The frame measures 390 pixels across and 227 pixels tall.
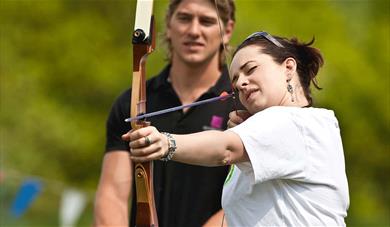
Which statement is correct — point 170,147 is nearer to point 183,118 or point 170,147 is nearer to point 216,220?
point 216,220

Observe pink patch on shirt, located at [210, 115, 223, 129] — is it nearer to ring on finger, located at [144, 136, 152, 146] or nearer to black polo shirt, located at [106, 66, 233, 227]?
black polo shirt, located at [106, 66, 233, 227]

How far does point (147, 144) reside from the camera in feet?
9.55

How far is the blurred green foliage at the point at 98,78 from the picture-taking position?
2625 centimetres

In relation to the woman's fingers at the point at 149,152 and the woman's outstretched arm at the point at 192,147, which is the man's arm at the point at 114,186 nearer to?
the woman's outstretched arm at the point at 192,147

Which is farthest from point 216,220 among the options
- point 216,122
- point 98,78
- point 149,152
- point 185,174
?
point 98,78

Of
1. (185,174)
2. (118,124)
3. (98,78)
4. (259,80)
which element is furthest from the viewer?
(98,78)

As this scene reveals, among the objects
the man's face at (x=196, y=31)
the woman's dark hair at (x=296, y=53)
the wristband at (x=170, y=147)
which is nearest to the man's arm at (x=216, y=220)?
the man's face at (x=196, y=31)

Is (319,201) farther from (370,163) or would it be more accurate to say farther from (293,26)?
(370,163)

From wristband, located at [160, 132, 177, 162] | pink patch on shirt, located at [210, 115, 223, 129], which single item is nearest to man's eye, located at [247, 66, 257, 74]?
wristband, located at [160, 132, 177, 162]

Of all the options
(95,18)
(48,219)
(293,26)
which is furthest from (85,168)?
(48,219)

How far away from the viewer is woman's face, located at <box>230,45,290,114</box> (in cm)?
335

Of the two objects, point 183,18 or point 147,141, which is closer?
point 147,141

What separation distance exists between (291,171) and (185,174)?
1485 mm

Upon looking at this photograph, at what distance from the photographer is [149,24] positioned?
135 inches
